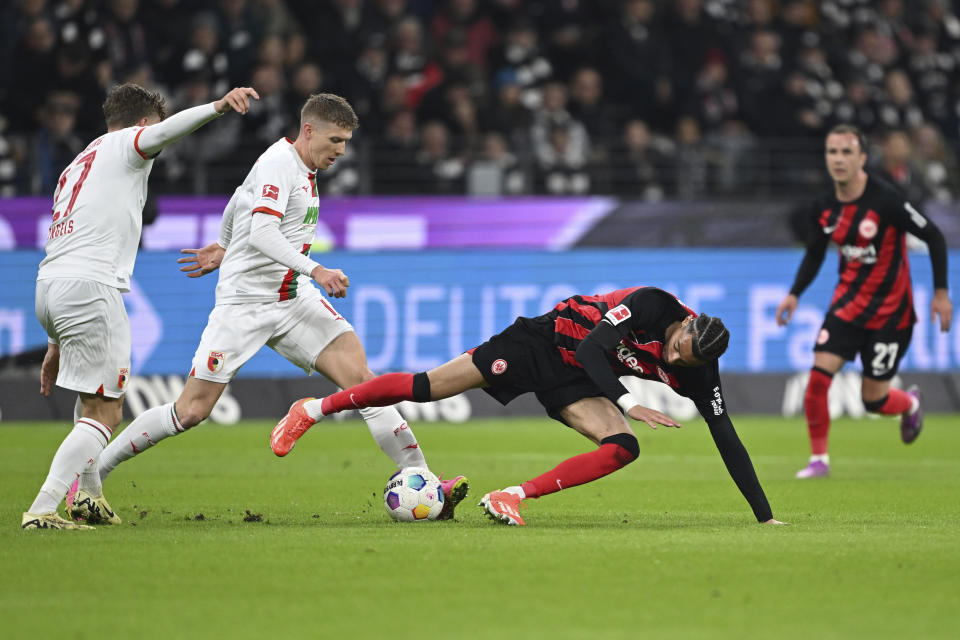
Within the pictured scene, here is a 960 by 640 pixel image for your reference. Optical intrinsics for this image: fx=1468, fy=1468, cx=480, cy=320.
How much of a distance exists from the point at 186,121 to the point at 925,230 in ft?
19.8

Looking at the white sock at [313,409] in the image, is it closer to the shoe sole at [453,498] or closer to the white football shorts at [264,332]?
the white football shorts at [264,332]

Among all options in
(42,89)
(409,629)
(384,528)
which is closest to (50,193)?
(42,89)

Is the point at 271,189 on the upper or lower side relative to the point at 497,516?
upper

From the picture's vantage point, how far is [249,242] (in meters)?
7.52

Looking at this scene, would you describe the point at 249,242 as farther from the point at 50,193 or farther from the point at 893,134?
the point at 893,134

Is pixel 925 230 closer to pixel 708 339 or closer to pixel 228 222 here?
pixel 708 339

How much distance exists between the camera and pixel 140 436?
7.51 meters

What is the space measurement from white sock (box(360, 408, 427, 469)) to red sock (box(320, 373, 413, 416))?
376mm

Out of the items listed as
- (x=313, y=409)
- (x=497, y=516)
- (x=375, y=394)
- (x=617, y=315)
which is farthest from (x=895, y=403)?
(x=313, y=409)

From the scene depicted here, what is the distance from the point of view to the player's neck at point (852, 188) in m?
10.9

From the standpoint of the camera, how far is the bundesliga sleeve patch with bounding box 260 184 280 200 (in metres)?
7.54

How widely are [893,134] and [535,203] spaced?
4.96 meters

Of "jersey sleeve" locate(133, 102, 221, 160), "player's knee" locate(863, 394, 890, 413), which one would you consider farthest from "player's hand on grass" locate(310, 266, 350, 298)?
"player's knee" locate(863, 394, 890, 413)

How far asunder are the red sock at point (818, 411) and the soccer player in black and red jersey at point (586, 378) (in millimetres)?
3533
